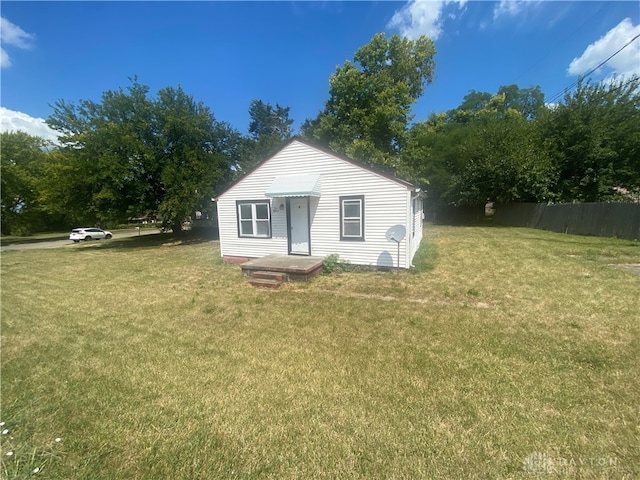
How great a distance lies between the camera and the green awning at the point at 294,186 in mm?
8156

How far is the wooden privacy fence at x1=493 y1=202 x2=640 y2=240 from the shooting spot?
11.4m

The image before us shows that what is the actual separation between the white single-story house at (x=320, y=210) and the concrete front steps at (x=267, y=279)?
1.86m

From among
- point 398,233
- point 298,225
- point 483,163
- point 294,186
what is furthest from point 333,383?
point 483,163

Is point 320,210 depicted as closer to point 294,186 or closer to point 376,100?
point 294,186

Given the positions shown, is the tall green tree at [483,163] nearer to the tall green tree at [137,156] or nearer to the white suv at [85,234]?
the tall green tree at [137,156]

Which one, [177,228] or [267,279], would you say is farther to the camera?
[177,228]

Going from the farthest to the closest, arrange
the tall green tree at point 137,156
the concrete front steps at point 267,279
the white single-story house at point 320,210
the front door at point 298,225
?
the tall green tree at point 137,156
the front door at point 298,225
the white single-story house at point 320,210
the concrete front steps at point 267,279

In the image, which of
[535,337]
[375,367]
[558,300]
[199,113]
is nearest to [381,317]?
[375,367]

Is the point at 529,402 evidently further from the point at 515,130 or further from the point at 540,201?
the point at 515,130

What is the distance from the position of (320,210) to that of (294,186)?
3.59ft

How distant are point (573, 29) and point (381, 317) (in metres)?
13.6

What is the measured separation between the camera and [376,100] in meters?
20.1

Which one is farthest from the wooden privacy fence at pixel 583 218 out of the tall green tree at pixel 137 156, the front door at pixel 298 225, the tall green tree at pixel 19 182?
the tall green tree at pixel 19 182

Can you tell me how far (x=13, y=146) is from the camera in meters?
29.6
